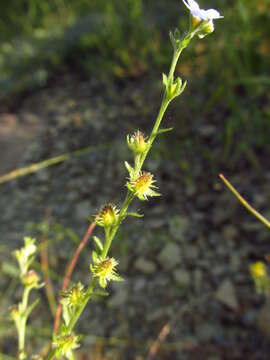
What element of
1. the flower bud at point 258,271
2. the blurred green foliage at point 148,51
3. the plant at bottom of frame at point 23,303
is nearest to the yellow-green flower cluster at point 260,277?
the flower bud at point 258,271

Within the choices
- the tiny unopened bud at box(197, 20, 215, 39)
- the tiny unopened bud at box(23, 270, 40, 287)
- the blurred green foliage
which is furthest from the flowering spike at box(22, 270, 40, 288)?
the blurred green foliage

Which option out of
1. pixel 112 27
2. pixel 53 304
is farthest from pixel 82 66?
pixel 53 304

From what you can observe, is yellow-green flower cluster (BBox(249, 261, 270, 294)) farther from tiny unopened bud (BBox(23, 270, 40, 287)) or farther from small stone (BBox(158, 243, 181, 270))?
tiny unopened bud (BBox(23, 270, 40, 287))

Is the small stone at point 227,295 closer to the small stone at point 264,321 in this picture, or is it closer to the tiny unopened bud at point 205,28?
the small stone at point 264,321

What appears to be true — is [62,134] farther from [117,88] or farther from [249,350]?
[249,350]

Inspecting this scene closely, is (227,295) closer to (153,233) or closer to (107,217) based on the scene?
(153,233)

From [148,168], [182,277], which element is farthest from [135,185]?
[148,168]
